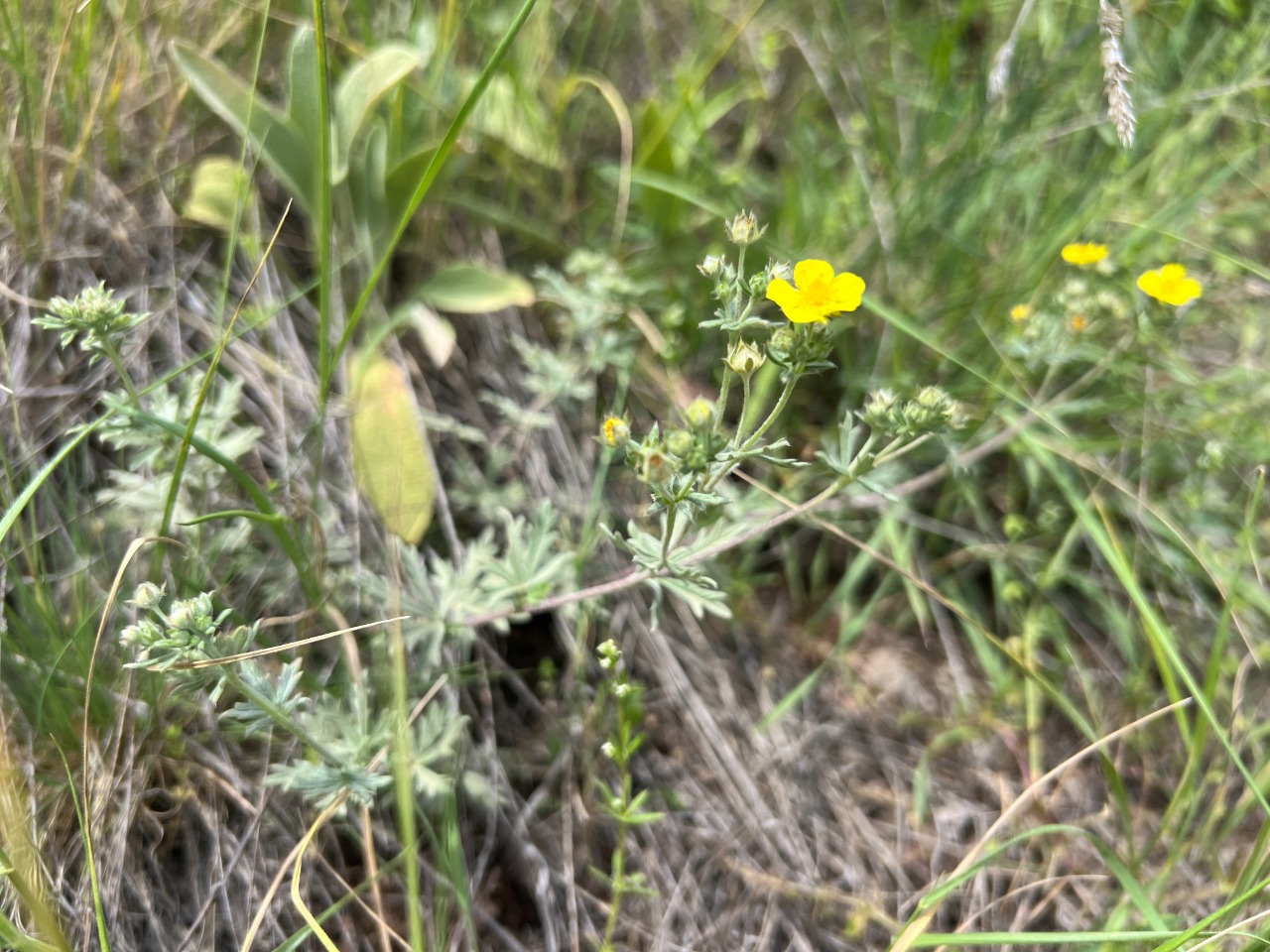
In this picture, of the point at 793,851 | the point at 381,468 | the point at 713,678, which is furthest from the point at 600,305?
the point at 793,851

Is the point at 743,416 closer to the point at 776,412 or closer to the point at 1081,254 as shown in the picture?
the point at 776,412

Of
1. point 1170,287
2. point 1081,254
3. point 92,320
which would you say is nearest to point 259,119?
point 92,320

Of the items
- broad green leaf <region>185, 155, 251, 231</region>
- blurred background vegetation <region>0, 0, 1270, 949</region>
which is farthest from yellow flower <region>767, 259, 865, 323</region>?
broad green leaf <region>185, 155, 251, 231</region>

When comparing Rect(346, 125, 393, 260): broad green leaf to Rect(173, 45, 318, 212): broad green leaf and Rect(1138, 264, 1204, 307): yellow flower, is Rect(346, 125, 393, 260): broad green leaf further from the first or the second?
Rect(1138, 264, 1204, 307): yellow flower

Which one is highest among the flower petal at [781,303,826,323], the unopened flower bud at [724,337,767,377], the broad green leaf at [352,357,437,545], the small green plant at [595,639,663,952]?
the flower petal at [781,303,826,323]

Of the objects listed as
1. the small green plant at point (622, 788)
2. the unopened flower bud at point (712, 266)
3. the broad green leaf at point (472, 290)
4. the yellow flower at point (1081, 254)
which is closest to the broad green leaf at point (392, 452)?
the broad green leaf at point (472, 290)

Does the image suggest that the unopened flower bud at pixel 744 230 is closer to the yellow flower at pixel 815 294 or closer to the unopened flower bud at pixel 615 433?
the yellow flower at pixel 815 294
